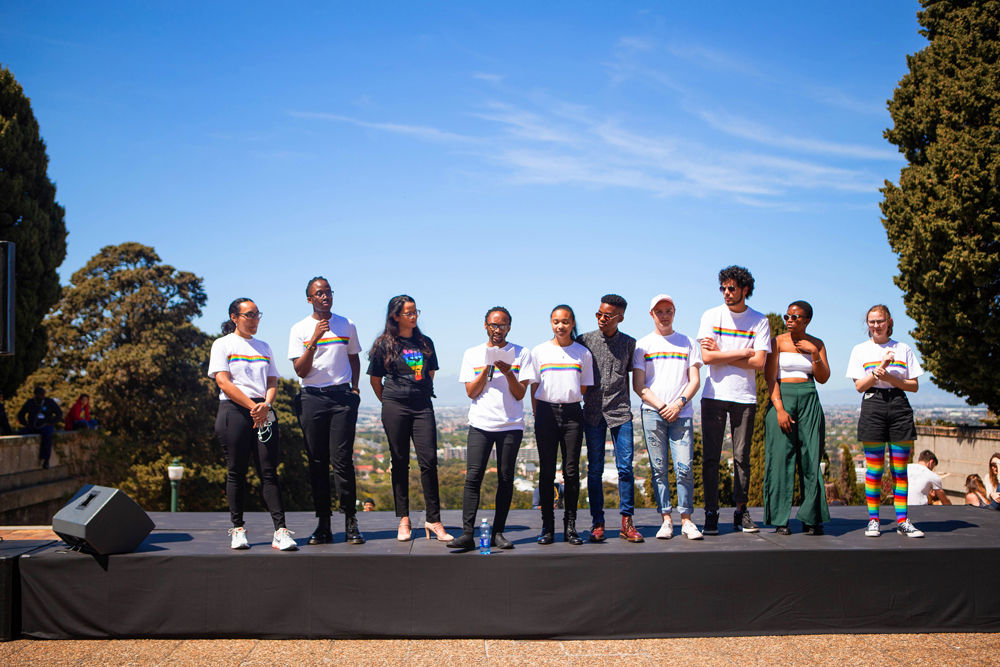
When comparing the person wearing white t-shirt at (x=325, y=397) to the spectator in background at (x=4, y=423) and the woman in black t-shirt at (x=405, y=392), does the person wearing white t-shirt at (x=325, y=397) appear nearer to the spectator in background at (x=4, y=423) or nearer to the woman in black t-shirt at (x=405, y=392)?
the woman in black t-shirt at (x=405, y=392)

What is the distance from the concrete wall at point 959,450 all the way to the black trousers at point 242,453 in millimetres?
10182

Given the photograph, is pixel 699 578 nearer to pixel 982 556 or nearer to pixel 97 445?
pixel 982 556

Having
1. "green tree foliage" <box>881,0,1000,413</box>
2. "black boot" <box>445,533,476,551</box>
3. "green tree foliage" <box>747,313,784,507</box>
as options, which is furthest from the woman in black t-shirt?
"green tree foliage" <box>881,0,1000,413</box>

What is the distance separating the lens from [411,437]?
4.16 m

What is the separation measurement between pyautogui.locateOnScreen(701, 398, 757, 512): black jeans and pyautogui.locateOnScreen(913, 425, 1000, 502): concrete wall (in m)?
7.69

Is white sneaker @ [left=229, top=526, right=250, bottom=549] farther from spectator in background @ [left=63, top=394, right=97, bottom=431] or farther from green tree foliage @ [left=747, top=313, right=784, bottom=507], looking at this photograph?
spectator in background @ [left=63, top=394, right=97, bottom=431]

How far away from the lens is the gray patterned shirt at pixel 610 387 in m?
4.14

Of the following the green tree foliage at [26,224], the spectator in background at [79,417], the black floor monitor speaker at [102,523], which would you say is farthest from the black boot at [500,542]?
the spectator in background at [79,417]

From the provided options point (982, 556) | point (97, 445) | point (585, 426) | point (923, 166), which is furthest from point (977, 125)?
point (97, 445)

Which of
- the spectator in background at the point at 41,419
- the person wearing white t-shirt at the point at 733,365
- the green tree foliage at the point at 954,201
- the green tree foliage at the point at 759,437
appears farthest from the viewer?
the spectator in background at the point at 41,419

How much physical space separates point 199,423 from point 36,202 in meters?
8.25

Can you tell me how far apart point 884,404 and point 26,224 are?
13.9 m

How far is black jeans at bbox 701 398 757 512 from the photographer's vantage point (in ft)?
14.1

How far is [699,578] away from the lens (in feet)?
12.7
